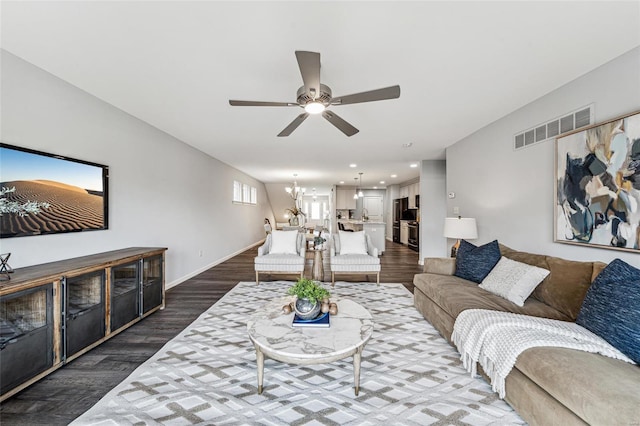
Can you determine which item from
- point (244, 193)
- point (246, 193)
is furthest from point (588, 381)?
point (246, 193)

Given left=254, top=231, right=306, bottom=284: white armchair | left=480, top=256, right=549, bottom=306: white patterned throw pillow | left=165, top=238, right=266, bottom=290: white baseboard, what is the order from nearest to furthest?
left=480, top=256, right=549, bottom=306: white patterned throw pillow < left=165, top=238, right=266, bottom=290: white baseboard < left=254, top=231, right=306, bottom=284: white armchair

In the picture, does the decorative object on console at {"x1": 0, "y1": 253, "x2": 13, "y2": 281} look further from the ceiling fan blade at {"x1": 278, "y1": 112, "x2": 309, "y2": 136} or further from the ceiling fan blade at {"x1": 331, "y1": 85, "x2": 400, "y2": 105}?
the ceiling fan blade at {"x1": 331, "y1": 85, "x2": 400, "y2": 105}

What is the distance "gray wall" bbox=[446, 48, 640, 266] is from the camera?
2.19 meters

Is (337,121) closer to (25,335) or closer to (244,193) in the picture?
(25,335)

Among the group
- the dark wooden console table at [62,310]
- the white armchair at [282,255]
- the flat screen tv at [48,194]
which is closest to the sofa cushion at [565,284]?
the white armchair at [282,255]

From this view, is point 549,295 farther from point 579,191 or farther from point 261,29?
point 261,29

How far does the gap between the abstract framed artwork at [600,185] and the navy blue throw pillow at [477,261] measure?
579 millimetres

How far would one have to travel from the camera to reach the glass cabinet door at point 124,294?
266 centimetres

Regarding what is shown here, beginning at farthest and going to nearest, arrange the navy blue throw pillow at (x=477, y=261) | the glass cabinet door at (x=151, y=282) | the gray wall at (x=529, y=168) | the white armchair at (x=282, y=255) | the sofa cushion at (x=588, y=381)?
1. the white armchair at (x=282, y=255)
2. the glass cabinet door at (x=151, y=282)
3. the navy blue throw pillow at (x=477, y=261)
4. the gray wall at (x=529, y=168)
5. the sofa cushion at (x=588, y=381)

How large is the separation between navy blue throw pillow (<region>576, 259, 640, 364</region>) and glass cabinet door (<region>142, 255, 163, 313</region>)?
4071mm

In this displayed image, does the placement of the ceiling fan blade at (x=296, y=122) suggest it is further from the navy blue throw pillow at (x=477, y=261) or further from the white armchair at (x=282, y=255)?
the navy blue throw pillow at (x=477, y=261)

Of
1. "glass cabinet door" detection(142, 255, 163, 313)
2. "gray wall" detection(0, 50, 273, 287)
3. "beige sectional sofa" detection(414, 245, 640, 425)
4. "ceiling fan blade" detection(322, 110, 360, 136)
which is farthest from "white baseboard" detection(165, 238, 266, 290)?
"beige sectional sofa" detection(414, 245, 640, 425)

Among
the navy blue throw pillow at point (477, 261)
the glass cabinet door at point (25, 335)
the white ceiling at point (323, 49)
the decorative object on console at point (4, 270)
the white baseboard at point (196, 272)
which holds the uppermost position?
the white ceiling at point (323, 49)

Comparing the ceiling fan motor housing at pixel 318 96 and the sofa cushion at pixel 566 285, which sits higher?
the ceiling fan motor housing at pixel 318 96
